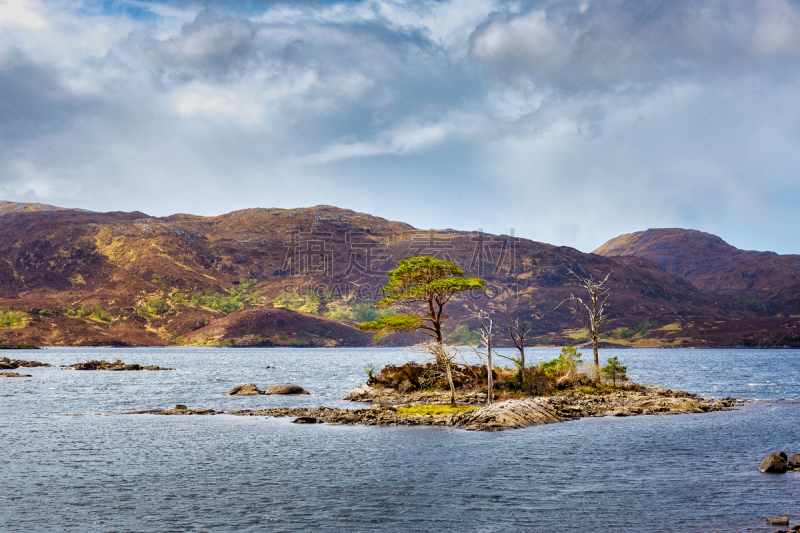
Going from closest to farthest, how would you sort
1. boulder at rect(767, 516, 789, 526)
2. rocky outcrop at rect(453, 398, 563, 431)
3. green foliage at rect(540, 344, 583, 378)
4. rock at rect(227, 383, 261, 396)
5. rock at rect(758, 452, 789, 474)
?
boulder at rect(767, 516, 789, 526) < rock at rect(758, 452, 789, 474) < rocky outcrop at rect(453, 398, 563, 431) < green foliage at rect(540, 344, 583, 378) < rock at rect(227, 383, 261, 396)

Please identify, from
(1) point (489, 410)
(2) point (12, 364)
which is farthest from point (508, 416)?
(2) point (12, 364)

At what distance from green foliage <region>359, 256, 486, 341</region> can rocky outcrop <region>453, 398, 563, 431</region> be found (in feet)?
37.9

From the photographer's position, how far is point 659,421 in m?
45.2

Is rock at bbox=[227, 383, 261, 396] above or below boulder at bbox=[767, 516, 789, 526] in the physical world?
below

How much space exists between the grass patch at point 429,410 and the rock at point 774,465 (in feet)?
76.7

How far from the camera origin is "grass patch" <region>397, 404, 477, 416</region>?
157ft

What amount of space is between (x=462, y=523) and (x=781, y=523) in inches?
414

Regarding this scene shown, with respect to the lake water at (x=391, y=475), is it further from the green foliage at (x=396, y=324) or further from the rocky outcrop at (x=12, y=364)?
the rocky outcrop at (x=12, y=364)

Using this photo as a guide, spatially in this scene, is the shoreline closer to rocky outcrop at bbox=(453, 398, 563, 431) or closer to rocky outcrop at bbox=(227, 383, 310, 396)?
rocky outcrop at bbox=(453, 398, 563, 431)

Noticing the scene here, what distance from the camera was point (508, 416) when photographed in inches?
1734

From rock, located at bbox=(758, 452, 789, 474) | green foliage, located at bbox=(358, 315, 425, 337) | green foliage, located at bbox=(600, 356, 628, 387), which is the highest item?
green foliage, located at bbox=(358, 315, 425, 337)

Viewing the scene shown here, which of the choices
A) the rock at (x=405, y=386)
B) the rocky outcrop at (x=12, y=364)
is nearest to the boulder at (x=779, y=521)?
the rock at (x=405, y=386)

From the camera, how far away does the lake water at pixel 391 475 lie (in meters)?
20.2

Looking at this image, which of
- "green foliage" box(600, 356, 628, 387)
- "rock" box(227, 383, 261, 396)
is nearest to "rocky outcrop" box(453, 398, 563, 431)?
"green foliage" box(600, 356, 628, 387)
